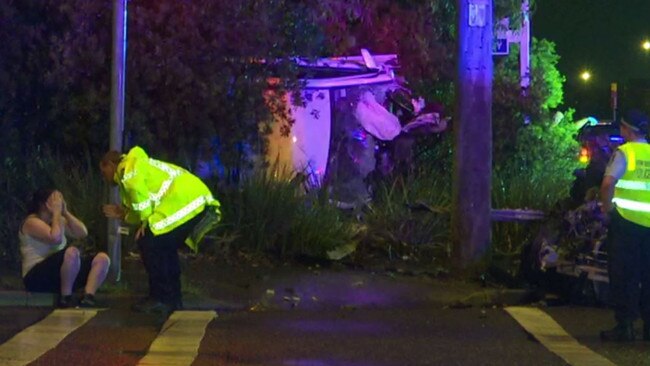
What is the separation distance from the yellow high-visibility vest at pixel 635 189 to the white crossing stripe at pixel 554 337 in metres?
1.11

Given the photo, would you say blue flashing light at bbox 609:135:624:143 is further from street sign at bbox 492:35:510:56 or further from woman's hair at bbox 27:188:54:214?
woman's hair at bbox 27:188:54:214

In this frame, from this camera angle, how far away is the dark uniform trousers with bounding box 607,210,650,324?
8.02 meters

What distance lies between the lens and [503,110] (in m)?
17.3

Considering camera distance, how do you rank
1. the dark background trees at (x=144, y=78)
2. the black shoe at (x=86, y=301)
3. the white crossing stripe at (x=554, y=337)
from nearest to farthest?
1. the white crossing stripe at (x=554, y=337)
2. the black shoe at (x=86, y=301)
3. the dark background trees at (x=144, y=78)

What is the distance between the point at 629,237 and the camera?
26.3 feet

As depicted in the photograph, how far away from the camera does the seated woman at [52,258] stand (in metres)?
9.19

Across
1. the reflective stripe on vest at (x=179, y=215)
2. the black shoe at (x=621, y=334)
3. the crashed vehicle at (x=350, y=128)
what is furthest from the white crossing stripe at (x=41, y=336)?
the crashed vehicle at (x=350, y=128)

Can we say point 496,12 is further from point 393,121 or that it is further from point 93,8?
point 93,8

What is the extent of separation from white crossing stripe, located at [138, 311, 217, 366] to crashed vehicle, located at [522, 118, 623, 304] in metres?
3.41

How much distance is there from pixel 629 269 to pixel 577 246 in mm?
1963

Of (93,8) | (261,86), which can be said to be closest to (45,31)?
(93,8)

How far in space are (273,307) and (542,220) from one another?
130 inches

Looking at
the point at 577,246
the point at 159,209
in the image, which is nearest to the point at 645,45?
the point at 577,246

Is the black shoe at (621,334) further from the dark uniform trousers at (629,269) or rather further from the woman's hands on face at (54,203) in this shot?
the woman's hands on face at (54,203)
